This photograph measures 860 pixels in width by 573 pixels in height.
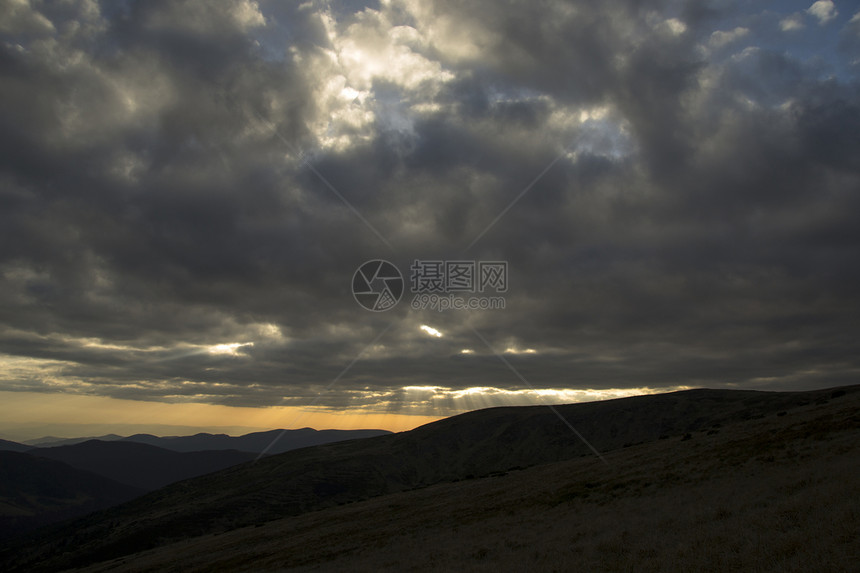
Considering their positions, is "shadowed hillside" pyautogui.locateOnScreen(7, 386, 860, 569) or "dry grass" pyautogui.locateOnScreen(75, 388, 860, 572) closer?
"dry grass" pyautogui.locateOnScreen(75, 388, 860, 572)

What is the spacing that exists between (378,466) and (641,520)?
125m

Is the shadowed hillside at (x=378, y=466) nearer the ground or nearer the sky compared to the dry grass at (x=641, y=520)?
nearer the ground

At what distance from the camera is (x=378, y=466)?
136m

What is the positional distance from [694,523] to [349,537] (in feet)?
87.4

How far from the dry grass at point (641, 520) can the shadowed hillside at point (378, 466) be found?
44552 mm

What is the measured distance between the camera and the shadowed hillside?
87188mm

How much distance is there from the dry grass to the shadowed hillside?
4455 centimetres

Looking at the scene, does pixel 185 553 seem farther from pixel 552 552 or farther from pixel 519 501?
pixel 552 552

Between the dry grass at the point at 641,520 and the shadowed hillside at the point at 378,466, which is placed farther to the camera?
the shadowed hillside at the point at 378,466

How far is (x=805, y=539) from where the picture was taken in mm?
13391

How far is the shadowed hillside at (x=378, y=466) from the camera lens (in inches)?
3433

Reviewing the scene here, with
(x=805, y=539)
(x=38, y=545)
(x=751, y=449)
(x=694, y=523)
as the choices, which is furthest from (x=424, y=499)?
(x=38, y=545)

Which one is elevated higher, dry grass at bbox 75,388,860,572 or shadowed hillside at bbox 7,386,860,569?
dry grass at bbox 75,388,860,572

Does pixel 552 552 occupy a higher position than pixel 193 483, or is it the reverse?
pixel 552 552
